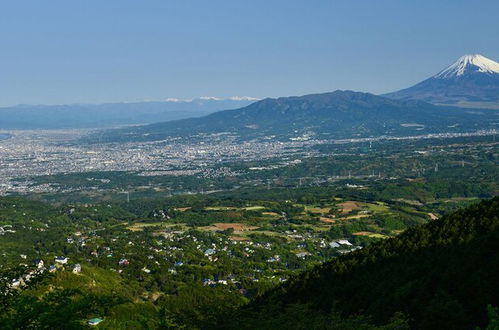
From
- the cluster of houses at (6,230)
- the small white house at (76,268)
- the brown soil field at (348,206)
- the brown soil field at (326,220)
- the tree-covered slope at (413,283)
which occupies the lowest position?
the brown soil field at (326,220)

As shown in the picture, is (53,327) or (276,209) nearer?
(53,327)

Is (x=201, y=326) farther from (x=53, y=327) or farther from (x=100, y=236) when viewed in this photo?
(x=100, y=236)

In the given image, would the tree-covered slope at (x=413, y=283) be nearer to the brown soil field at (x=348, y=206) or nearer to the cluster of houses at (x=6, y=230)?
the brown soil field at (x=348, y=206)

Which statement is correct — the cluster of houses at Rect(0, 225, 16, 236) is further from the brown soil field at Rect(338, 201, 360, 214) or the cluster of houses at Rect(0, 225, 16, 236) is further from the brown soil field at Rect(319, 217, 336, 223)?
the brown soil field at Rect(338, 201, 360, 214)

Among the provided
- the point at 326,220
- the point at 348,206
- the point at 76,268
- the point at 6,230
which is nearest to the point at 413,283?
the point at 76,268

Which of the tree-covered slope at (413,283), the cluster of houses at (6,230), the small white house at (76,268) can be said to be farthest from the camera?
the cluster of houses at (6,230)

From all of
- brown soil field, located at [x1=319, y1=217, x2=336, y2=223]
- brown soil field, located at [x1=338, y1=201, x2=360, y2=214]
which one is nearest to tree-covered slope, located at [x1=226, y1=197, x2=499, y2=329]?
brown soil field, located at [x1=319, y1=217, x2=336, y2=223]

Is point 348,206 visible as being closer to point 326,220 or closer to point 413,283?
point 326,220

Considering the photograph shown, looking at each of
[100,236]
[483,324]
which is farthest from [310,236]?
[483,324]

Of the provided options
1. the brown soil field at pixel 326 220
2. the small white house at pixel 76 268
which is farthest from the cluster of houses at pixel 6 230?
the brown soil field at pixel 326 220
